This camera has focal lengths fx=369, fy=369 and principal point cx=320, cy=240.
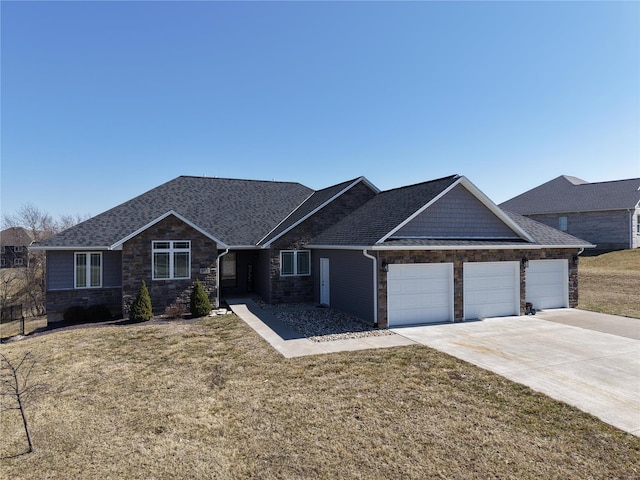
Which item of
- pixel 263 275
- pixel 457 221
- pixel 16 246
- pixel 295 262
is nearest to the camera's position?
pixel 457 221

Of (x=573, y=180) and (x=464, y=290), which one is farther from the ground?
(x=573, y=180)

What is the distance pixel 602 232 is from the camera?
32.2 m

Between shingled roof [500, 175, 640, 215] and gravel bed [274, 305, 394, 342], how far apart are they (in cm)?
2988

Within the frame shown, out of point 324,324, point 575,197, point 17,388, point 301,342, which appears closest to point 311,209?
point 324,324

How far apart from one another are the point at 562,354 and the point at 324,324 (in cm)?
697

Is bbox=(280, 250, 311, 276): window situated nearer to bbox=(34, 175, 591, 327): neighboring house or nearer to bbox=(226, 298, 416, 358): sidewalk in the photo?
bbox=(34, 175, 591, 327): neighboring house

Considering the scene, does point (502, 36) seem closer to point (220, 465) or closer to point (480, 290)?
point (480, 290)

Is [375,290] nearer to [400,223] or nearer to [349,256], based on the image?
[349,256]

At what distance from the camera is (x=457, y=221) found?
551 inches

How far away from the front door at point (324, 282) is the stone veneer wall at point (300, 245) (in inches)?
34.8

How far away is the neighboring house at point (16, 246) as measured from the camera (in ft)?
94.8

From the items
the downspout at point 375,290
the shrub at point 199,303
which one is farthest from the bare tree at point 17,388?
the downspout at point 375,290

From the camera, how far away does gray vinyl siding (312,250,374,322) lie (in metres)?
12.9

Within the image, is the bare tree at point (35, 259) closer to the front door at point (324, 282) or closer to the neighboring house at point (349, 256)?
the neighboring house at point (349, 256)
